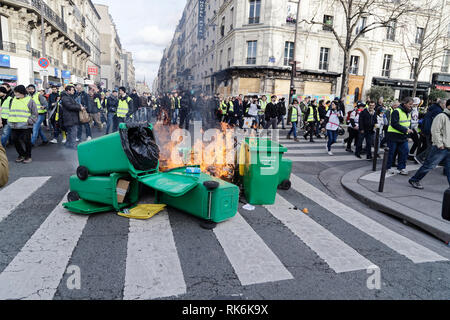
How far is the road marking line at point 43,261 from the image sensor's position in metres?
2.62

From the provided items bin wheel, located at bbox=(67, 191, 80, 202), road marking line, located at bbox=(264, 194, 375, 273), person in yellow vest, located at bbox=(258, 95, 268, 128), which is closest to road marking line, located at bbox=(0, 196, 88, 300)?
bin wheel, located at bbox=(67, 191, 80, 202)

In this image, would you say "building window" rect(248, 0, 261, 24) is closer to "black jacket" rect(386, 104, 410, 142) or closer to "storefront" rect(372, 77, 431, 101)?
"storefront" rect(372, 77, 431, 101)

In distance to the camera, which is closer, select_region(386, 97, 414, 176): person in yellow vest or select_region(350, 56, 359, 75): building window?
select_region(386, 97, 414, 176): person in yellow vest

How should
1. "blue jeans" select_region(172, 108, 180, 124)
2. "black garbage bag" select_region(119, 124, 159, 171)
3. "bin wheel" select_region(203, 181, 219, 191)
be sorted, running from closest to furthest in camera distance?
"bin wheel" select_region(203, 181, 219, 191)
"black garbage bag" select_region(119, 124, 159, 171)
"blue jeans" select_region(172, 108, 180, 124)

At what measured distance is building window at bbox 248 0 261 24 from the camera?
1108 inches

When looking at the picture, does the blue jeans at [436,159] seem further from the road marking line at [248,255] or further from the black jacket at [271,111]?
the black jacket at [271,111]

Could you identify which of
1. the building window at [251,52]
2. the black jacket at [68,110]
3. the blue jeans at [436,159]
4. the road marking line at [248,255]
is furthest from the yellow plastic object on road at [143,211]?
the building window at [251,52]

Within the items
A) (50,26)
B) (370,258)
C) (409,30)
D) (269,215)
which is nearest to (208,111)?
(269,215)

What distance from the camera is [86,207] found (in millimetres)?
4387

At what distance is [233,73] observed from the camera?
2977 cm

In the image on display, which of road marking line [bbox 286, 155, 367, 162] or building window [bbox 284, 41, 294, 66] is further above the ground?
building window [bbox 284, 41, 294, 66]

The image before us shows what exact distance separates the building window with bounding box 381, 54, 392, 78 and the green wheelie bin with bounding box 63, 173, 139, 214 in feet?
108

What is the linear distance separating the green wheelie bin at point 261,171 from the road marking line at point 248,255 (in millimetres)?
866

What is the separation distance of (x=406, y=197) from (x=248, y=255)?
4.05 metres
